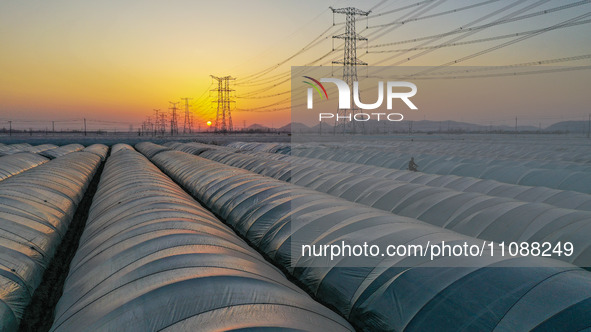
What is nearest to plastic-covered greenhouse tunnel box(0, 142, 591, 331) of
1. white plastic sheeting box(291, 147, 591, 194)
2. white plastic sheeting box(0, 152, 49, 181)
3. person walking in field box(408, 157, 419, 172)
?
white plastic sheeting box(291, 147, 591, 194)

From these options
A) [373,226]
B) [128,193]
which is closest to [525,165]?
[373,226]

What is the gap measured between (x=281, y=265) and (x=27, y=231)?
651cm

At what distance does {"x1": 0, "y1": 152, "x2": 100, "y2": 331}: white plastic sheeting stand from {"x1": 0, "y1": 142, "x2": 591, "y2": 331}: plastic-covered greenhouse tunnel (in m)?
0.04

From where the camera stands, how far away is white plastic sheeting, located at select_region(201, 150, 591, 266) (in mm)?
8953

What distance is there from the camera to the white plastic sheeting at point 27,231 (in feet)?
23.3

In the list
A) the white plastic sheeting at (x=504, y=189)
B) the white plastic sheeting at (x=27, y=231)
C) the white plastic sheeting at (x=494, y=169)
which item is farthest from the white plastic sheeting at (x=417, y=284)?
the white plastic sheeting at (x=494, y=169)

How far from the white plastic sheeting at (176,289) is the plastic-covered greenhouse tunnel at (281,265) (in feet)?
0.07

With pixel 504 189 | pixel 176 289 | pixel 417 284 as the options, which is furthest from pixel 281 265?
pixel 504 189

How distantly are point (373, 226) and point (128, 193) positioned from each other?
8.05 metres

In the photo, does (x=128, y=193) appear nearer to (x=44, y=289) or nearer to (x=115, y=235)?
(x=44, y=289)

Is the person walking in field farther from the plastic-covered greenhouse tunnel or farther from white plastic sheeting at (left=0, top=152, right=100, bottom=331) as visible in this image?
white plastic sheeting at (left=0, top=152, right=100, bottom=331)

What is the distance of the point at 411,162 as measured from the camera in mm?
24016

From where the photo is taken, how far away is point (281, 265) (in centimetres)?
916

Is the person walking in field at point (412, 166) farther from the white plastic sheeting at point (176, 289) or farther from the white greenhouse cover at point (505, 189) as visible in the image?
the white plastic sheeting at point (176, 289)
